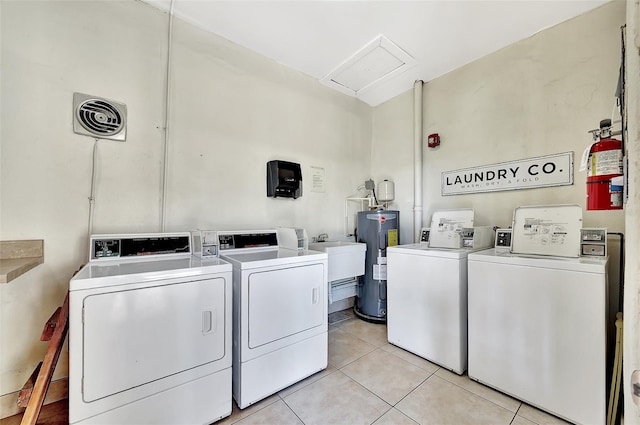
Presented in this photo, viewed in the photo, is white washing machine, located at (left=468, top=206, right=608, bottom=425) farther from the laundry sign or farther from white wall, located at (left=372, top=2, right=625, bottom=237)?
white wall, located at (left=372, top=2, right=625, bottom=237)

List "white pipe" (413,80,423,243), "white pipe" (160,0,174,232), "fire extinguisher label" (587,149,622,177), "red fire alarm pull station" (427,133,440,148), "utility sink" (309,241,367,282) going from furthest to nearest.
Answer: "white pipe" (413,80,423,243), "red fire alarm pull station" (427,133,440,148), "utility sink" (309,241,367,282), "white pipe" (160,0,174,232), "fire extinguisher label" (587,149,622,177)

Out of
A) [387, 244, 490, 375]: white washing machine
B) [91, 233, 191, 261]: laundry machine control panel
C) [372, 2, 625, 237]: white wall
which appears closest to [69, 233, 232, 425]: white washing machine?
[91, 233, 191, 261]: laundry machine control panel

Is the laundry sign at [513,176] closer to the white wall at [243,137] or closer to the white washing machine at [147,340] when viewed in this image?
the white wall at [243,137]

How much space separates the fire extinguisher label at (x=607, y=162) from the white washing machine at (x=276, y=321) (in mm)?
1589

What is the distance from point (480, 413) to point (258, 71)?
3.37 meters

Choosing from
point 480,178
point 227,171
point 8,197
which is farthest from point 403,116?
→ point 8,197

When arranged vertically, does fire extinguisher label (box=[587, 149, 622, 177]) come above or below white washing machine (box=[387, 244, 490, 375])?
above

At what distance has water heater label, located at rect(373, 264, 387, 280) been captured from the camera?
2879 millimetres

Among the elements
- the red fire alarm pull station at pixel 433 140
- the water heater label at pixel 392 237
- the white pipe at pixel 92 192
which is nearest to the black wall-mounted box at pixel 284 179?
the water heater label at pixel 392 237

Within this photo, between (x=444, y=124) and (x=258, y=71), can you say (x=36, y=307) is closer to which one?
(x=258, y=71)

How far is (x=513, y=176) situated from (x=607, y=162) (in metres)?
1.47

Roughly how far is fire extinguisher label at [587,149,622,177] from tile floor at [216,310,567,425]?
1480 mm

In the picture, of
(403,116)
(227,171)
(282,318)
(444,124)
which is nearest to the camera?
(282,318)

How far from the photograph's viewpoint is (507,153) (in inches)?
97.4
